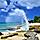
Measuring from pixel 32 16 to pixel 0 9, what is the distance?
1.89ft

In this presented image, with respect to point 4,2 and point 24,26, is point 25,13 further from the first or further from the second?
point 4,2

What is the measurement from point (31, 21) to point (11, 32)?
0.39m

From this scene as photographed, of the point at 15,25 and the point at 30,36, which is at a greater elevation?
the point at 15,25

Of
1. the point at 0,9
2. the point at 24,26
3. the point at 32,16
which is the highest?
the point at 0,9

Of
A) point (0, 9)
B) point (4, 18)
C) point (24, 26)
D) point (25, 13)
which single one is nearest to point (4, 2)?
point (0, 9)

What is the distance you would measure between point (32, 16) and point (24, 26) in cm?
22

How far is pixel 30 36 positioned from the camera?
6.49 ft

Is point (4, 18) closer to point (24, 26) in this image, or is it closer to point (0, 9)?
point (0, 9)

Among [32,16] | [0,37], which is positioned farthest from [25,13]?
[0,37]

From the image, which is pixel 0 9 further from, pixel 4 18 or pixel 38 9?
pixel 38 9

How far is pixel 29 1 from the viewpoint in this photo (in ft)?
6.72

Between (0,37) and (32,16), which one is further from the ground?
(32,16)

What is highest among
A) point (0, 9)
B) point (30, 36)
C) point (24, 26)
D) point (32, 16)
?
point (0, 9)

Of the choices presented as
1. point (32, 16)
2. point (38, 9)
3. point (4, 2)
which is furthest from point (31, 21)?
point (4, 2)
